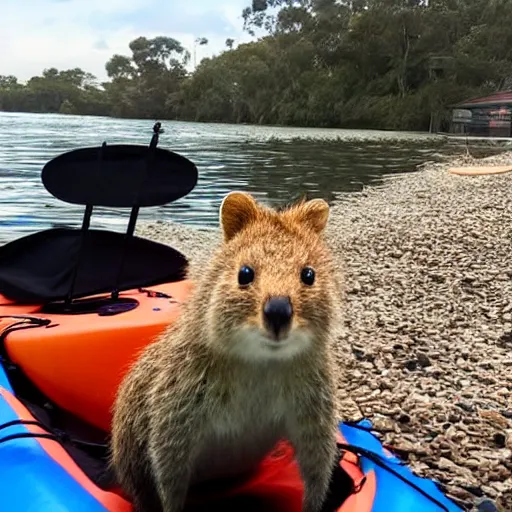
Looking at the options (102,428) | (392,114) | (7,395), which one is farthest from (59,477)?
(392,114)

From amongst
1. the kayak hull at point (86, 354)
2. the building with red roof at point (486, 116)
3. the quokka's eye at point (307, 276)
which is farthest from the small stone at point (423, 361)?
the building with red roof at point (486, 116)

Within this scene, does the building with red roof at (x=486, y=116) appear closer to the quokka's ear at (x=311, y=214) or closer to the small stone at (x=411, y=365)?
the small stone at (x=411, y=365)

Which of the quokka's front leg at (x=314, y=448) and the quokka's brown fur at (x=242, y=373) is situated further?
the quokka's front leg at (x=314, y=448)

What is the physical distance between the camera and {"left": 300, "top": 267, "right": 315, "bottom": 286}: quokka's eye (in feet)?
6.51

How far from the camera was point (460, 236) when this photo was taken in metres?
10.7

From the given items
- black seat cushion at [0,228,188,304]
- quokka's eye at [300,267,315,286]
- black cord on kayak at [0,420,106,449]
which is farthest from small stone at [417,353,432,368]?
quokka's eye at [300,267,315,286]

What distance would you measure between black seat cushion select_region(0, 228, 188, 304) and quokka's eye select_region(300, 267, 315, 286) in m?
2.23

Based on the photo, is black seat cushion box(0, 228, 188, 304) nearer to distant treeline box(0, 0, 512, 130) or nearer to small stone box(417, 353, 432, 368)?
small stone box(417, 353, 432, 368)

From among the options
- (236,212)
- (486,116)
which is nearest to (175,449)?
(236,212)

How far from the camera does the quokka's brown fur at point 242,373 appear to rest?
1.90 metres

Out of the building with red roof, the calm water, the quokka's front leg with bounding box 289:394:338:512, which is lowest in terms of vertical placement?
the calm water

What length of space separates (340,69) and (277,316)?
78.2 metres

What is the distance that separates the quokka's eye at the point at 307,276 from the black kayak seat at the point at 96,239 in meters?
1.87

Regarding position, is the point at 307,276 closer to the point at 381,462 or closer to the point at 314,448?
the point at 314,448
